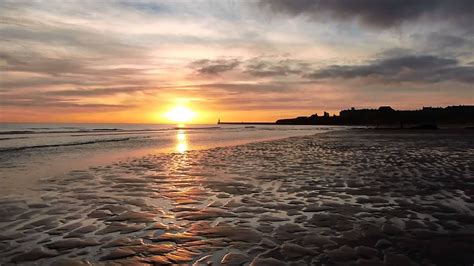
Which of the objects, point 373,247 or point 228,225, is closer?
point 373,247

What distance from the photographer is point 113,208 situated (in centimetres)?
851

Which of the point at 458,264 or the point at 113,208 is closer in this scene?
the point at 458,264

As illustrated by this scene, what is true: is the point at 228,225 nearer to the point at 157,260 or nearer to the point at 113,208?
the point at 157,260

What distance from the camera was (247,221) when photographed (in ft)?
23.8

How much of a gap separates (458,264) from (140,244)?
4637 millimetres

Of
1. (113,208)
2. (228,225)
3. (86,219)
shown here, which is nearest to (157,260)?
(228,225)

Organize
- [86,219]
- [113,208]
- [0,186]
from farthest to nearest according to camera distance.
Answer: [0,186], [113,208], [86,219]

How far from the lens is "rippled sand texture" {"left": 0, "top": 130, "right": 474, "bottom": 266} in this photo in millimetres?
5297

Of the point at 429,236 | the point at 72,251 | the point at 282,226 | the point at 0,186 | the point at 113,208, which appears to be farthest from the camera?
the point at 0,186

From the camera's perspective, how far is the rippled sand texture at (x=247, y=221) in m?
5.30

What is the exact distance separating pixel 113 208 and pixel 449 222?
7.21 m

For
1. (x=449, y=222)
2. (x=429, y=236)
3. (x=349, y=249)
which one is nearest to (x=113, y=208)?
(x=349, y=249)

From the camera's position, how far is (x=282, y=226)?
688 centimetres

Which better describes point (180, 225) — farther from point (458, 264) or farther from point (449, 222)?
point (449, 222)
